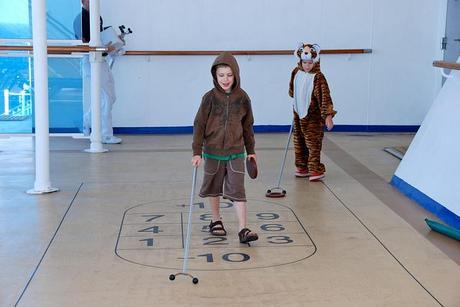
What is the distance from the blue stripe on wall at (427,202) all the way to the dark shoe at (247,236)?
5.24 ft

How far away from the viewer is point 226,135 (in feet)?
17.3

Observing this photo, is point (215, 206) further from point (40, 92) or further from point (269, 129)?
point (269, 129)

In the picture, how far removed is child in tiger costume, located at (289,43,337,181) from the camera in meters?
7.35

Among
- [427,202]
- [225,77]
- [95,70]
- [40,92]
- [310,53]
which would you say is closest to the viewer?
[225,77]

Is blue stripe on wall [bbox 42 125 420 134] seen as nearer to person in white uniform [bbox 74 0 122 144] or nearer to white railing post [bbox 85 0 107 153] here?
person in white uniform [bbox 74 0 122 144]

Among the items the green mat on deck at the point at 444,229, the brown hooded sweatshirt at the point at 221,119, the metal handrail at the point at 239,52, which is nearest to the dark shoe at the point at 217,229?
the brown hooded sweatshirt at the point at 221,119

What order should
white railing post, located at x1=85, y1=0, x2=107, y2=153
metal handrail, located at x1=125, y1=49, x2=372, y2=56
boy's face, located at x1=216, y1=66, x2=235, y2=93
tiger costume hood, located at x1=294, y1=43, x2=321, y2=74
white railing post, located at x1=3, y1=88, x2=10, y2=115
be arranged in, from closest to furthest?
1. boy's face, located at x1=216, y1=66, x2=235, y2=93
2. tiger costume hood, located at x1=294, y1=43, x2=321, y2=74
3. white railing post, located at x1=85, y1=0, x2=107, y2=153
4. white railing post, located at x1=3, y1=88, x2=10, y2=115
5. metal handrail, located at x1=125, y1=49, x2=372, y2=56

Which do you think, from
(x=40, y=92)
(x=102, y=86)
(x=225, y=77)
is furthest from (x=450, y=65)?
(x=102, y=86)

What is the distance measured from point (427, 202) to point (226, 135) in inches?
82.6

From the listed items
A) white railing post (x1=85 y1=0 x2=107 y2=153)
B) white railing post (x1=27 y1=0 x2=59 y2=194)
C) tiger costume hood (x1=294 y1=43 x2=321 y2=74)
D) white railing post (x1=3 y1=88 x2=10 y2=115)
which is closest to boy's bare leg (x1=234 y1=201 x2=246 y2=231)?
white railing post (x1=27 y1=0 x2=59 y2=194)

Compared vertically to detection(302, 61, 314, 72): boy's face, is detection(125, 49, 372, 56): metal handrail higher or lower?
higher

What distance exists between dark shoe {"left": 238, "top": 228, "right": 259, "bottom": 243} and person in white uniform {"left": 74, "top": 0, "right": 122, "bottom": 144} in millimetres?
4763

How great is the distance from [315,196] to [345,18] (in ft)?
16.0

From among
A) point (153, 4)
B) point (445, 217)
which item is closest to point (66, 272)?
point (445, 217)
